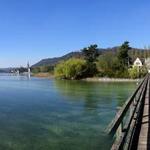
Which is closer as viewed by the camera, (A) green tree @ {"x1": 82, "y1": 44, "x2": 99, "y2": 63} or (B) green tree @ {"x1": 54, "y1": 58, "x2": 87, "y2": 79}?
(B) green tree @ {"x1": 54, "y1": 58, "x2": 87, "y2": 79}

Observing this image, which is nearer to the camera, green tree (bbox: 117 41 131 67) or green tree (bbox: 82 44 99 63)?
green tree (bbox: 117 41 131 67)

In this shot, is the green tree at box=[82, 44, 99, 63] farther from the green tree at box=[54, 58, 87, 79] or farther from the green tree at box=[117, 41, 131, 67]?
the green tree at box=[117, 41, 131, 67]

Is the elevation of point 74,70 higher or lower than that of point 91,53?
lower

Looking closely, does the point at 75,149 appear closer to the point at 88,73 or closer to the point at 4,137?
the point at 4,137

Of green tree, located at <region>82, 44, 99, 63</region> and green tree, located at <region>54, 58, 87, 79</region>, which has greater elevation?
green tree, located at <region>82, 44, 99, 63</region>

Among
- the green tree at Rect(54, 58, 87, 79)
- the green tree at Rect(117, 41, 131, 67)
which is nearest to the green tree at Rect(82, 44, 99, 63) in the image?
the green tree at Rect(54, 58, 87, 79)

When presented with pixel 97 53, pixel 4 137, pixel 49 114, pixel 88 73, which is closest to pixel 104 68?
pixel 88 73

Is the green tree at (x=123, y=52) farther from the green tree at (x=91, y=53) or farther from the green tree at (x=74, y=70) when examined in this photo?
the green tree at (x=91, y=53)

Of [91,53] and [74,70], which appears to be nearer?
[74,70]

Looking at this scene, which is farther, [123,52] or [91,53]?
[91,53]

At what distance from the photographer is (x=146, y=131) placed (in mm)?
9094

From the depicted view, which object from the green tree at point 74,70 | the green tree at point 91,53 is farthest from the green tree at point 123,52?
the green tree at point 91,53

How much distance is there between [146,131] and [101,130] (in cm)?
522

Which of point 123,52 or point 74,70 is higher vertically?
point 123,52
